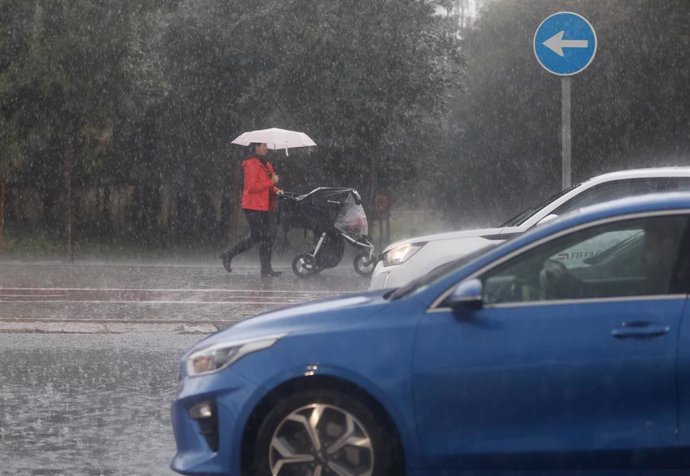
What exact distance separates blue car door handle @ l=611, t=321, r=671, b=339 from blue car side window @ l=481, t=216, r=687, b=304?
0.18 meters

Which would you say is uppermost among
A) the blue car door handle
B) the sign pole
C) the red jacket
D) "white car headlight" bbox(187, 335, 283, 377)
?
the sign pole

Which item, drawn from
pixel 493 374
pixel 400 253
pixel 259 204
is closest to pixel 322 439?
pixel 493 374

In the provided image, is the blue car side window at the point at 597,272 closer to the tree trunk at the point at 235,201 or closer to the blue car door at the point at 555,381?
the blue car door at the point at 555,381

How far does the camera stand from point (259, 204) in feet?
62.1

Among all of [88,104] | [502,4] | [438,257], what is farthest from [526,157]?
[438,257]

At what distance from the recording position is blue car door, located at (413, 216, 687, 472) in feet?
18.6

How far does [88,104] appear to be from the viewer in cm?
2350

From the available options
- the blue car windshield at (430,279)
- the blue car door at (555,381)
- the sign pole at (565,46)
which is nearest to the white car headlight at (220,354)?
the blue car windshield at (430,279)

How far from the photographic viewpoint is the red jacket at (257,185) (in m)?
18.8

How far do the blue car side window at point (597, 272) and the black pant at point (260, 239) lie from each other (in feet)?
42.1

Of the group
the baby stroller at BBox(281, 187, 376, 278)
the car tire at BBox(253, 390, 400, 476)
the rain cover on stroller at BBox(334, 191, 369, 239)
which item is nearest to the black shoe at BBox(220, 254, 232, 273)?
the baby stroller at BBox(281, 187, 376, 278)

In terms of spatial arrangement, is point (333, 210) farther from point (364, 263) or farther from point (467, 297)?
point (467, 297)

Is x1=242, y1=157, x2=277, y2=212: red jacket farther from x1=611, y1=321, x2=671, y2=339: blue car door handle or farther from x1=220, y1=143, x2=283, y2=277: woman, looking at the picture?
x1=611, y1=321, x2=671, y2=339: blue car door handle

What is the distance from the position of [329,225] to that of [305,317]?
1278 cm
